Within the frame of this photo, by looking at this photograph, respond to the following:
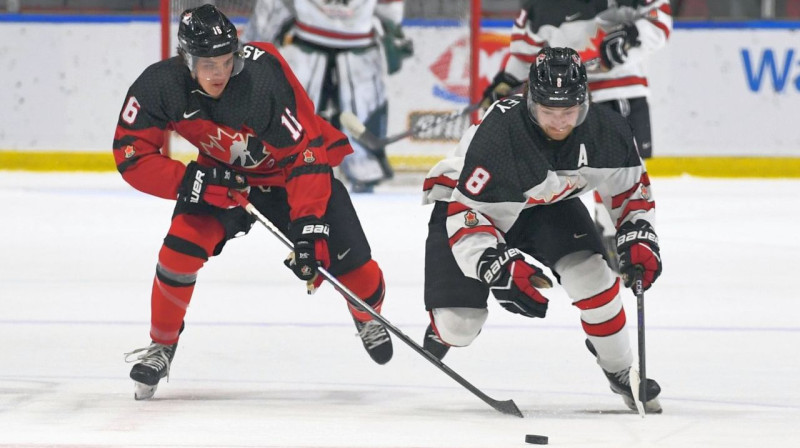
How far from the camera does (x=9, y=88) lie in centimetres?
780

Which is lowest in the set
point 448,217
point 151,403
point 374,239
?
point 374,239

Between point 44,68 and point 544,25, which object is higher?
point 544,25

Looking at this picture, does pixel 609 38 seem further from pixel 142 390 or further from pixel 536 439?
pixel 536 439

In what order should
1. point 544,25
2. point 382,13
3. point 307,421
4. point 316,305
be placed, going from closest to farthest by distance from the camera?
point 307,421 → point 316,305 → point 544,25 → point 382,13

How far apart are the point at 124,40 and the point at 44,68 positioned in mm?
424

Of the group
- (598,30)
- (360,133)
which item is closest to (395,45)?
(360,133)

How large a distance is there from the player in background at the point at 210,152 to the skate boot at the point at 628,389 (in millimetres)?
623

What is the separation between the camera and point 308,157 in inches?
128

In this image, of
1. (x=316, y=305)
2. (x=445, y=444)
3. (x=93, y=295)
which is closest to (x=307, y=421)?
(x=445, y=444)

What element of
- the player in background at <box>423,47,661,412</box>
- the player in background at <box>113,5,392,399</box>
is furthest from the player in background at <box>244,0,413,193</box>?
the player in background at <box>423,47,661,412</box>

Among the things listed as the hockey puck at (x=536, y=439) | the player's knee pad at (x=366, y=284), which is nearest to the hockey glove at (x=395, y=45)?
the player's knee pad at (x=366, y=284)

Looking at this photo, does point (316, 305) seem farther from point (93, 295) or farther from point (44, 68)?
point (44, 68)

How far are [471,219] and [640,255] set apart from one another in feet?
1.08

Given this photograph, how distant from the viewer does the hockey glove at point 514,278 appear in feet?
9.45
